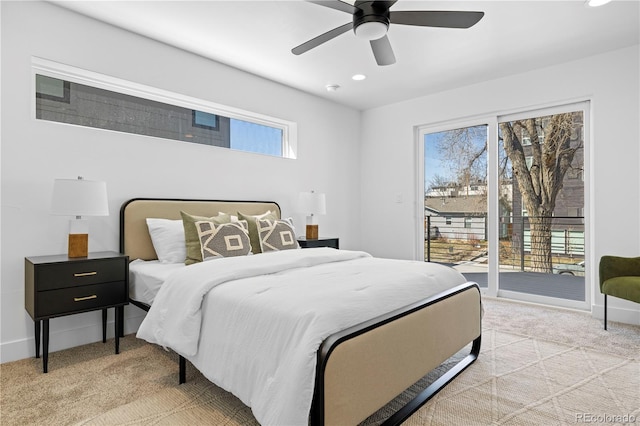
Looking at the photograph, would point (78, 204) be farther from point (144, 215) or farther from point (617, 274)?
point (617, 274)

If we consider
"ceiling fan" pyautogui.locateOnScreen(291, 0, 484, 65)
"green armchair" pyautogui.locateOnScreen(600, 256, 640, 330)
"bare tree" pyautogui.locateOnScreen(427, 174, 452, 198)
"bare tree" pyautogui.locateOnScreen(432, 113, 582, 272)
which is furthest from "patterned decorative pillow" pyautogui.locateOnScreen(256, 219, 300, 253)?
"green armchair" pyautogui.locateOnScreen(600, 256, 640, 330)

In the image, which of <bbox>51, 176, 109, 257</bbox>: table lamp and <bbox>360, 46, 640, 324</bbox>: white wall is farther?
<bbox>360, 46, 640, 324</bbox>: white wall

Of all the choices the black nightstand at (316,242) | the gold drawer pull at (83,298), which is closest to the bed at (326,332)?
the gold drawer pull at (83,298)

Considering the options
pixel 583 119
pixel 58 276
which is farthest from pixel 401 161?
pixel 58 276

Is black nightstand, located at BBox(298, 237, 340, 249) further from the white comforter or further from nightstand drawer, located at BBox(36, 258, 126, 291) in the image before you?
nightstand drawer, located at BBox(36, 258, 126, 291)

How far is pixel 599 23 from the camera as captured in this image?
9.72 ft

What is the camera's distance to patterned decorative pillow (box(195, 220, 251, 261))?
2857 mm

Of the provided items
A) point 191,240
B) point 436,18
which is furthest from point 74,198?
point 436,18

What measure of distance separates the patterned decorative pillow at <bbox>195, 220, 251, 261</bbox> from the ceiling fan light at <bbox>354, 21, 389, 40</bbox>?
5.69 ft

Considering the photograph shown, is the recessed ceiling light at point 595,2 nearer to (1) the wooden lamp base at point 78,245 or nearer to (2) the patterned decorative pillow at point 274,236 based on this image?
(2) the patterned decorative pillow at point 274,236

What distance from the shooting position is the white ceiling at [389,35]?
2742mm

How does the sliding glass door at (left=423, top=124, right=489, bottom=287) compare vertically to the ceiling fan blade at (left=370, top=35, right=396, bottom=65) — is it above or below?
below

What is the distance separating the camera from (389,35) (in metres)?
3.17

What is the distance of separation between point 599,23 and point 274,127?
3.19m
